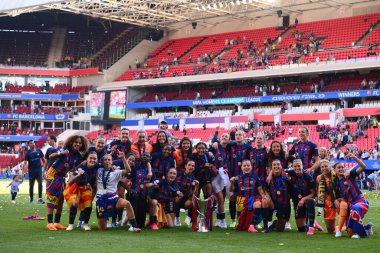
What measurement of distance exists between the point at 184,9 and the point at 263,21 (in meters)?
7.08

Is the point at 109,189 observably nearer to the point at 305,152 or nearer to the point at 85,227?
the point at 85,227

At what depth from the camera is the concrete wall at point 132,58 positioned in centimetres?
6412

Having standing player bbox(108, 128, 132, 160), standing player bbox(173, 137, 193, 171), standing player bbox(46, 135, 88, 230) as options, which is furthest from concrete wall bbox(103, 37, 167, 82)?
standing player bbox(46, 135, 88, 230)

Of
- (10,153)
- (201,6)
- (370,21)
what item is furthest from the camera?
(10,153)

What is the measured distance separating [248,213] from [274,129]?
112ft

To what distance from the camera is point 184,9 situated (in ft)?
191

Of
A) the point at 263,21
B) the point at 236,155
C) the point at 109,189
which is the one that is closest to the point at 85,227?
the point at 109,189

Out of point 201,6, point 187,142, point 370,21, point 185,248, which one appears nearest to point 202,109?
point 201,6

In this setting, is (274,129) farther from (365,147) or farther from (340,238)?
(340,238)

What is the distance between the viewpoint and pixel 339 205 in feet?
40.4

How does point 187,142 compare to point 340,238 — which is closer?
point 340,238

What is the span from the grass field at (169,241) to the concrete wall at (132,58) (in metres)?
51.3

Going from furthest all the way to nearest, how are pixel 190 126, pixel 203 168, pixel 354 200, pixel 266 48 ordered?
pixel 266 48 < pixel 190 126 < pixel 203 168 < pixel 354 200

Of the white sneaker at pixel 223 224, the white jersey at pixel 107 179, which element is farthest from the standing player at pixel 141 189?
the white sneaker at pixel 223 224
